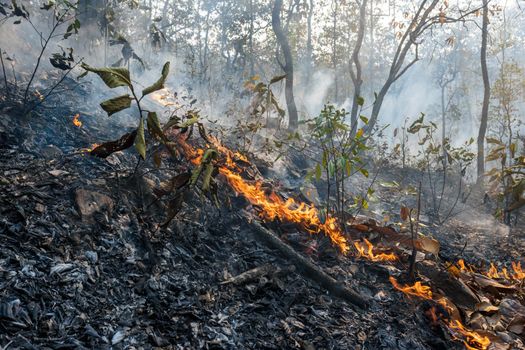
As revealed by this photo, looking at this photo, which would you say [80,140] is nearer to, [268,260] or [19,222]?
[19,222]

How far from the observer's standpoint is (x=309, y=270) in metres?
3.60

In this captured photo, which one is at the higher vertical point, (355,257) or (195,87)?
(195,87)

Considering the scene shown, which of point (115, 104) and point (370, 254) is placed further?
point (370, 254)

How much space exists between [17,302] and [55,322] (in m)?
0.25

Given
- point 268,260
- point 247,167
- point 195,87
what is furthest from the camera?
point 195,87

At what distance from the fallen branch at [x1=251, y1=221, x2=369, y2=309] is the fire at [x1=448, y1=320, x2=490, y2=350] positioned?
0.81 m

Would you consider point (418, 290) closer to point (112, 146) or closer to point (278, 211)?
point (278, 211)

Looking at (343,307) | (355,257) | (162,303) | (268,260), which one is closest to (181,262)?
(162,303)

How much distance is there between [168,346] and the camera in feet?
7.47

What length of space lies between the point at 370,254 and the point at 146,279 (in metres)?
2.65

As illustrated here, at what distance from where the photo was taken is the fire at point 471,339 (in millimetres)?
3065

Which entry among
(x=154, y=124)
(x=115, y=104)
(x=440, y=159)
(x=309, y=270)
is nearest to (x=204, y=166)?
(x=154, y=124)

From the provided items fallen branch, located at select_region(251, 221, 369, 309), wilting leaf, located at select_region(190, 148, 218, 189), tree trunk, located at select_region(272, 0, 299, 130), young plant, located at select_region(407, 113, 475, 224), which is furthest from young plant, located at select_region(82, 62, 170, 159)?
tree trunk, located at select_region(272, 0, 299, 130)

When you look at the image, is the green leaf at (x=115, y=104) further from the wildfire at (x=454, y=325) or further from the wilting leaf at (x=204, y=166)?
the wildfire at (x=454, y=325)
